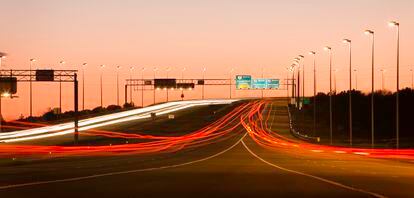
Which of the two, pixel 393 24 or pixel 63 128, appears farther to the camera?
pixel 63 128

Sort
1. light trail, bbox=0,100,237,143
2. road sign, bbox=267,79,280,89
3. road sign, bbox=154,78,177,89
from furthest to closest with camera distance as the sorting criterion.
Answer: road sign, bbox=267,79,280,89 → road sign, bbox=154,78,177,89 → light trail, bbox=0,100,237,143

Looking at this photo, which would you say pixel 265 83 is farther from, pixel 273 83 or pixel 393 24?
pixel 393 24

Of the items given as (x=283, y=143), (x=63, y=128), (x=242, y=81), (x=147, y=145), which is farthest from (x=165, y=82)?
(x=147, y=145)

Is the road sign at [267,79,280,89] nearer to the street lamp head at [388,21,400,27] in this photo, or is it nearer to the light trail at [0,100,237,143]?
the light trail at [0,100,237,143]

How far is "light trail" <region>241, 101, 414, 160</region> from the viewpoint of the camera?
54.9m

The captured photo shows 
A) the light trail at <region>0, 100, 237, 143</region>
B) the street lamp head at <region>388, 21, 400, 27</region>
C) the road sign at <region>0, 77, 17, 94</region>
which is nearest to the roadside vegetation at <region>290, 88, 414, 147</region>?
the light trail at <region>0, 100, 237, 143</region>

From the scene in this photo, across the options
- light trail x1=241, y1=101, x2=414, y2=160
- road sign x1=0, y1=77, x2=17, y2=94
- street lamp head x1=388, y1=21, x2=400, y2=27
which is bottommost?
light trail x1=241, y1=101, x2=414, y2=160

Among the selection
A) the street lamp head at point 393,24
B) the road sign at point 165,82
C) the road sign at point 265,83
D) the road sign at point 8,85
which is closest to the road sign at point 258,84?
the road sign at point 265,83

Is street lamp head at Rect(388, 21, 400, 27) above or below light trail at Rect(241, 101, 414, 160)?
above

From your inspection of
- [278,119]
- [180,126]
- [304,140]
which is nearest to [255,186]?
A: [304,140]

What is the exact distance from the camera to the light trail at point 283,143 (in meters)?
54.9

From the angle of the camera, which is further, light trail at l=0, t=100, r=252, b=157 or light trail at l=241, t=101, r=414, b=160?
light trail at l=0, t=100, r=252, b=157

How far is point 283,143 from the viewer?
73625mm

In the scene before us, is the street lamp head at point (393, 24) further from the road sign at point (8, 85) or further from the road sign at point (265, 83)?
the road sign at point (265, 83)
